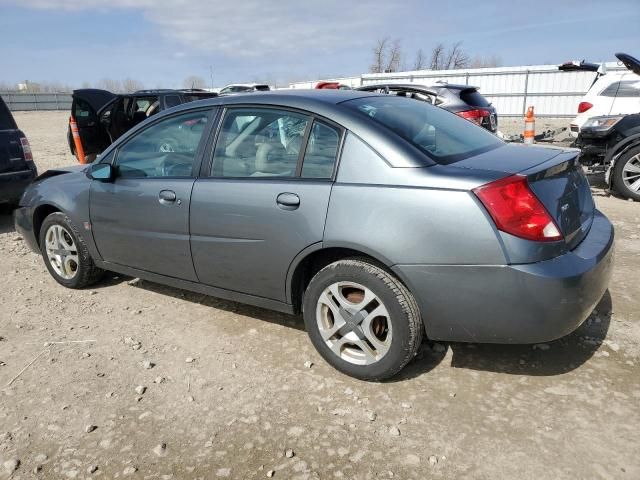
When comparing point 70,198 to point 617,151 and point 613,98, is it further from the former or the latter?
point 613,98

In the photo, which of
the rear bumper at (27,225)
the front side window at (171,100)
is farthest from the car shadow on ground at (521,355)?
the front side window at (171,100)

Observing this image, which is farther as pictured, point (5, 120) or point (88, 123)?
point (88, 123)

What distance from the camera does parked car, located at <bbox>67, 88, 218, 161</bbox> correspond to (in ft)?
31.4

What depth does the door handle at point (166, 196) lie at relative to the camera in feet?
11.1

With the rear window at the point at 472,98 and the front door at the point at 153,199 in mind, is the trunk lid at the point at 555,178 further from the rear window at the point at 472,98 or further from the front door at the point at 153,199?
the rear window at the point at 472,98

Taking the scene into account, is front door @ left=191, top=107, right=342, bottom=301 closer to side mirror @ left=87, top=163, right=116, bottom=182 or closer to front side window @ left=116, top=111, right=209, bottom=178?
front side window @ left=116, top=111, right=209, bottom=178

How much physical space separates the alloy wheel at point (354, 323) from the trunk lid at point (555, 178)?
89cm

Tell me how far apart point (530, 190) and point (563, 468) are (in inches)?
49.7

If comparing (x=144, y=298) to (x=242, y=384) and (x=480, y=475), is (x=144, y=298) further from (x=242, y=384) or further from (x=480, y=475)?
(x=480, y=475)

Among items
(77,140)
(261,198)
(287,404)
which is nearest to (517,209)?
(261,198)

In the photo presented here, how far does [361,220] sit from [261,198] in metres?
0.69

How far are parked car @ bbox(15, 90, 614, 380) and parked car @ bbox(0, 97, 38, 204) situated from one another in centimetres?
320

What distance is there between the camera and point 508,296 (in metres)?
2.37

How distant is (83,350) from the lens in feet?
11.0
